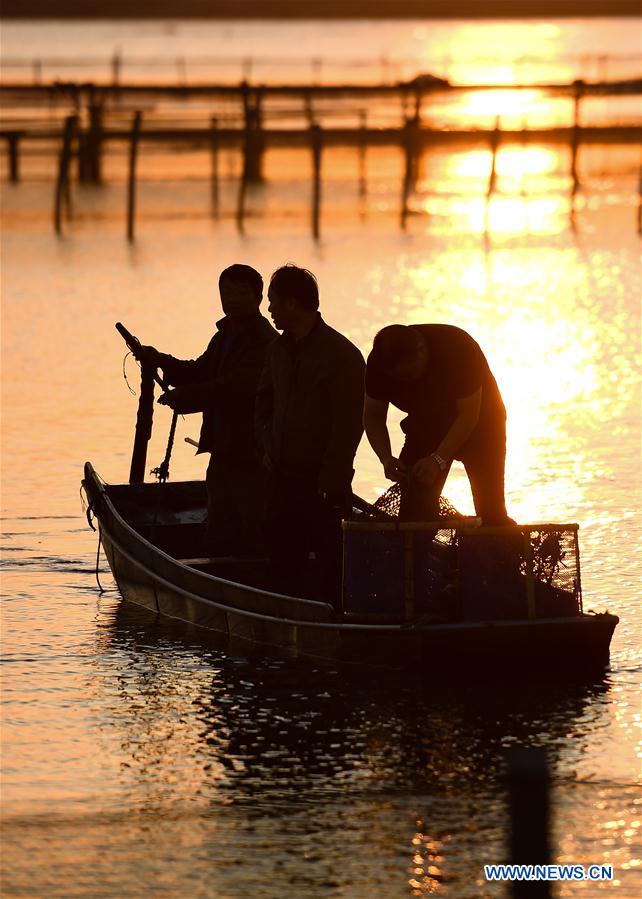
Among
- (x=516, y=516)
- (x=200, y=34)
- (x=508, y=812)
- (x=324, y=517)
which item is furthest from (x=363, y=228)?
(x=200, y=34)

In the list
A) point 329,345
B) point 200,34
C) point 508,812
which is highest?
point 200,34

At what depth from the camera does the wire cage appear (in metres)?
9.33

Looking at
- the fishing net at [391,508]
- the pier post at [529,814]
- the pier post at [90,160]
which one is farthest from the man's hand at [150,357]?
the pier post at [90,160]

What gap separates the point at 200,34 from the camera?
147625 millimetres

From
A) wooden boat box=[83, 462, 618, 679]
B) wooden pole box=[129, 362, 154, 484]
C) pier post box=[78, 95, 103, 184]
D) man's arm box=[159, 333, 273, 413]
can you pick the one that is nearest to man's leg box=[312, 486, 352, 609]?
wooden boat box=[83, 462, 618, 679]

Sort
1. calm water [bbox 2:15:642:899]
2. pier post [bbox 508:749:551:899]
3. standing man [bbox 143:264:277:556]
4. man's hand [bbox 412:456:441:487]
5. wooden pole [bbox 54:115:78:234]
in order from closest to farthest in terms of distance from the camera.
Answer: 1. pier post [bbox 508:749:551:899]
2. calm water [bbox 2:15:642:899]
3. man's hand [bbox 412:456:441:487]
4. standing man [bbox 143:264:277:556]
5. wooden pole [bbox 54:115:78:234]

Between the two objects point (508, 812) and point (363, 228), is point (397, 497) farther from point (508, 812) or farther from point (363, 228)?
point (363, 228)

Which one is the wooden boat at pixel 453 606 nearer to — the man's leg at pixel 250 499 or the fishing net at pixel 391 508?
the fishing net at pixel 391 508

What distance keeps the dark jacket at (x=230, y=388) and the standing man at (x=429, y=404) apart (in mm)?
1153

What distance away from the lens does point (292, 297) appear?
959 centimetres

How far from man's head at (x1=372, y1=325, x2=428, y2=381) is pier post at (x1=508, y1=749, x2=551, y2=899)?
67.5 inches

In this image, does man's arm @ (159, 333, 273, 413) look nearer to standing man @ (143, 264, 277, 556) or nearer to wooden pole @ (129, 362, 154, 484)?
standing man @ (143, 264, 277, 556)

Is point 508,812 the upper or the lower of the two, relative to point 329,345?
lower

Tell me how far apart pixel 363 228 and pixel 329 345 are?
25.7 m
